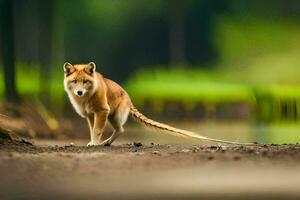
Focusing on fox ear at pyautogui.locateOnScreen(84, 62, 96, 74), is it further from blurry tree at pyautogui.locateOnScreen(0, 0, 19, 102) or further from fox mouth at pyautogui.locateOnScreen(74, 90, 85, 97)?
blurry tree at pyautogui.locateOnScreen(0, 0, 19, 102)

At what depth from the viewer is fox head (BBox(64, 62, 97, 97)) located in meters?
12.1

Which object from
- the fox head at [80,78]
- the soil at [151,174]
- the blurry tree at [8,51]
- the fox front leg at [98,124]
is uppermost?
the blurry tree at [8,51]

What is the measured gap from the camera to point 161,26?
127 ft

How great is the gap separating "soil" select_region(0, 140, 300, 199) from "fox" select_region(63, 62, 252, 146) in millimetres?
1209

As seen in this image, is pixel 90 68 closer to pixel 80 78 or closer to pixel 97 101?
pixel 80 78

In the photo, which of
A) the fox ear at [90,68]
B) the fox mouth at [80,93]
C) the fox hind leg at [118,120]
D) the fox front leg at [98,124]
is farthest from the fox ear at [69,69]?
the fox hind leg at [118,120]

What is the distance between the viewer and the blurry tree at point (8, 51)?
779 inches

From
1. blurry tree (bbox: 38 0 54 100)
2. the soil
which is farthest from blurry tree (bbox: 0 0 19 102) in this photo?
the soil

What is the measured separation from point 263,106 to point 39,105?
650cm

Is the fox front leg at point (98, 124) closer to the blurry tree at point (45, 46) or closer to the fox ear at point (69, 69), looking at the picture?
the fox ear at point (69, 69)

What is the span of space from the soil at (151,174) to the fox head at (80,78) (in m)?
1.15

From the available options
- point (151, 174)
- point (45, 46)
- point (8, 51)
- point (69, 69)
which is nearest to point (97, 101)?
point (69, 69)

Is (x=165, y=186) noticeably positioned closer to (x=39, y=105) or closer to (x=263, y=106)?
(x=39, y=105)

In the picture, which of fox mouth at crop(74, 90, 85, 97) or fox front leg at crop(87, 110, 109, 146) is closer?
fox mouth at crop(74, 90, 85, 97)
